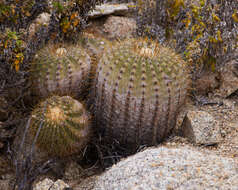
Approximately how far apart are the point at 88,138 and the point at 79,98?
1.77ft

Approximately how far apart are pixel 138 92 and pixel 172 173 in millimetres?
818

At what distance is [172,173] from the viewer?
7.23 feet

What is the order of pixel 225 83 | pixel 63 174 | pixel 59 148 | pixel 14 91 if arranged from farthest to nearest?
1. pixel 225 83
2. pixel 14 91
3. pixel 63 174
4. pixel 59 148

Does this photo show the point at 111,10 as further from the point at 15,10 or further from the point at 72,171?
the point at 72,171

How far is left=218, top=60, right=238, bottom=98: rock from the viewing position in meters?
3.82

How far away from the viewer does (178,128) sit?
3.40 meters

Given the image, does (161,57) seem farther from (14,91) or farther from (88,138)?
(14,91)

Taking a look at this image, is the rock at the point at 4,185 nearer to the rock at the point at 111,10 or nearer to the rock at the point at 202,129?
the rock at the point at 202,129

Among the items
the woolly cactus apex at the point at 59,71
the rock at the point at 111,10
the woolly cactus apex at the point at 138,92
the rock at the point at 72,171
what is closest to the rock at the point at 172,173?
the woolly cactus apex at the point at 138,92

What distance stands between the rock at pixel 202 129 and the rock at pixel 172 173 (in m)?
0.62

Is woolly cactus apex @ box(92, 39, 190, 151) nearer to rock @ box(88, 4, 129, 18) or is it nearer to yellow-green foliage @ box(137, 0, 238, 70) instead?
yellow-green foliage @ box(137, 0, 238, 70)

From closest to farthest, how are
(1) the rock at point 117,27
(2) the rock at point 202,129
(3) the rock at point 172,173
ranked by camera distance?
(3) the rock at point 172,173, (2) the rock at point 202,129, (1) the rock at point 117,27

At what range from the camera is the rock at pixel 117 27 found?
4809 mm

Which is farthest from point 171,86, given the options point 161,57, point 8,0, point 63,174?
point 8,0
